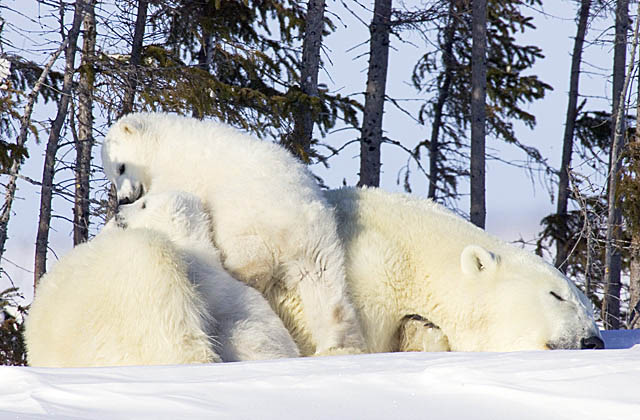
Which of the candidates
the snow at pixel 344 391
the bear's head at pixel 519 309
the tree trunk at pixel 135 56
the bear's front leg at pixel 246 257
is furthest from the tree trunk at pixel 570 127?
the snow at pixel 344 391

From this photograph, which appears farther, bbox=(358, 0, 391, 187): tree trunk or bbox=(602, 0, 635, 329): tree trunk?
bbox=(358, 0, 391, 187): tree trunk

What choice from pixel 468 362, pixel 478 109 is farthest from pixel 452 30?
pixel 468 362

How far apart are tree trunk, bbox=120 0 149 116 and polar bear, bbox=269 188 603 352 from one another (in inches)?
223

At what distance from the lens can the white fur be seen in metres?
3.85

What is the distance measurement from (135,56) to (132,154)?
6.42 metres

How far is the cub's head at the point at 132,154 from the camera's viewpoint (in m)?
4.20

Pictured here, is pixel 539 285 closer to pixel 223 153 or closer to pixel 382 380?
pixel 223 153

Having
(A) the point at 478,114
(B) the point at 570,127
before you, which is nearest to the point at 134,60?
(A) the point at 478,114

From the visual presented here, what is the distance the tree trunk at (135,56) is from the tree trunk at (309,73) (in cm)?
232

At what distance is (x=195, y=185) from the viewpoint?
12.7ft

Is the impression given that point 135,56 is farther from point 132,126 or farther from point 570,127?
point 570,127

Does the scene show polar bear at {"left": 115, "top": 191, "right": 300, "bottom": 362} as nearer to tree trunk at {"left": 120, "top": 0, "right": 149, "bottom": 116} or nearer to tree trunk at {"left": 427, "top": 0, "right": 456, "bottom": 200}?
tree trunk at {"left": 120, "top": 0, "right": 149, "bottom": 116}

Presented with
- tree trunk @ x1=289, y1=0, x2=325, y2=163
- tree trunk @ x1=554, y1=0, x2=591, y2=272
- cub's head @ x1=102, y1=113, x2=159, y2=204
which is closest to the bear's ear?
cub's head @ x1=102, y1=113, x2=159, y2=204

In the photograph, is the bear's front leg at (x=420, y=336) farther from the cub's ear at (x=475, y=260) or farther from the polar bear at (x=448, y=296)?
the cub's ear at (x=475, y=260)
